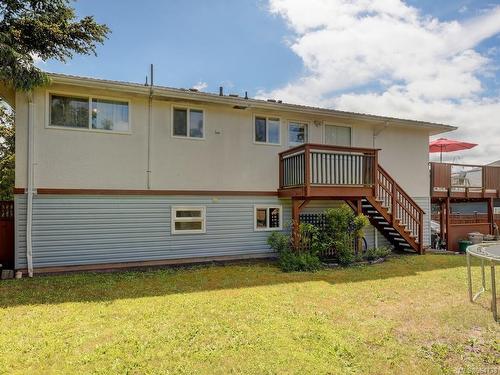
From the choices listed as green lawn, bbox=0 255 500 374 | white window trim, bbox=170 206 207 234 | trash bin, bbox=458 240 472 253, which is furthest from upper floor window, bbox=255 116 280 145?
trash bin, bbox=458 240 472 253

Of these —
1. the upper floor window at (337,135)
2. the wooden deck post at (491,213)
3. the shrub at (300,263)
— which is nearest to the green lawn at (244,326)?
the shrub at (300,263)

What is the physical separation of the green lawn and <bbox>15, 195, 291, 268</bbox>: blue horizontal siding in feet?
2.94

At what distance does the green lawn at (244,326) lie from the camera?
12.2 ft

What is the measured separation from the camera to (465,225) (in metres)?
14.8

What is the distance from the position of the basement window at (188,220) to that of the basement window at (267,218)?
5.98 feet

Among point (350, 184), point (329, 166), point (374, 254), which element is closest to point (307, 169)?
point (329, 166)

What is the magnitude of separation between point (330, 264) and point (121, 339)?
6668 mm

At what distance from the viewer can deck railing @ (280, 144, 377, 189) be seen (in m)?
9.44

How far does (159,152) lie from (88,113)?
2134mm

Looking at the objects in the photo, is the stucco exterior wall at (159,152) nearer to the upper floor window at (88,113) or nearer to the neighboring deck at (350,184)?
the upper floor window at (88,113)

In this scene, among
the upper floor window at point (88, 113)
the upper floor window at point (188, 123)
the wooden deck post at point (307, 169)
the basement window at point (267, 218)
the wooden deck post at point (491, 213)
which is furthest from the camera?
the wooden deck post at point (491, 213)

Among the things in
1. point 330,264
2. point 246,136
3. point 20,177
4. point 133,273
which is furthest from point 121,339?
point 246,136

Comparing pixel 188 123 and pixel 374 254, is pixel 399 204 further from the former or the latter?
pixel 188 123

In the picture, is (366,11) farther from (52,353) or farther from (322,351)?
(52,353)
